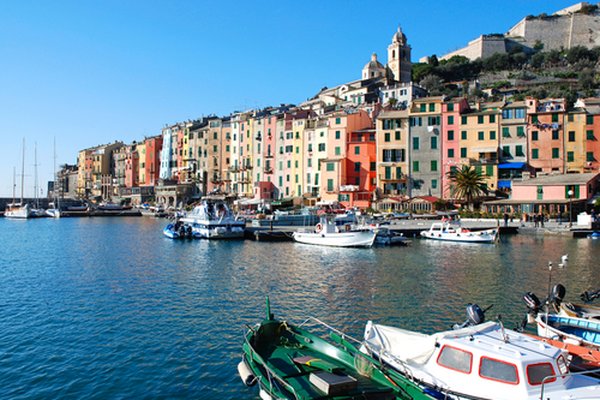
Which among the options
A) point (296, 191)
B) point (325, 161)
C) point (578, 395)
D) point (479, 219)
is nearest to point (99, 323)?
point (578, 395)

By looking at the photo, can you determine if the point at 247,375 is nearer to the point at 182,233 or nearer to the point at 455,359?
the point at 455,359

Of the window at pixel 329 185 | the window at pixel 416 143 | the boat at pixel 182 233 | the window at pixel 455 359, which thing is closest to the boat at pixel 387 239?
the boat at pixel 182 233

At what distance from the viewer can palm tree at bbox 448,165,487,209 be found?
61562 mm

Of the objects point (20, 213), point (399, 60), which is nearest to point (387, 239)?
point (20, 213)

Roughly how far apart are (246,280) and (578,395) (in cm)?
2026

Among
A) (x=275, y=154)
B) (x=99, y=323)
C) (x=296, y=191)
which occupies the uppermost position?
(x=275, y=154)

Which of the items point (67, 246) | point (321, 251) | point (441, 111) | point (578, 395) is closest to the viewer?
point (578, 395)

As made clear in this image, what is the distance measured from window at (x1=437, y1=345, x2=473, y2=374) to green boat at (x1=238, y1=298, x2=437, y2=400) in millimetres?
811

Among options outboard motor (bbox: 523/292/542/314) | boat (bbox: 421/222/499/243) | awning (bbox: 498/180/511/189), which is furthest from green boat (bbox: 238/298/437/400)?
awning (bbox: 498/180/511/189)

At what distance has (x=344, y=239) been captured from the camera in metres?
45.3

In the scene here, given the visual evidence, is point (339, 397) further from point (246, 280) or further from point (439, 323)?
point (246, 280)

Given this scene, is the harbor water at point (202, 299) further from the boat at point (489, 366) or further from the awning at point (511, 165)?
the awning at point (511, 165)

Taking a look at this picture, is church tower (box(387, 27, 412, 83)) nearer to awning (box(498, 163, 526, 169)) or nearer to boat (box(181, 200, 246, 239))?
awning (box(498, 163, 526, 169))

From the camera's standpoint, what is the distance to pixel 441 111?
6919cm
